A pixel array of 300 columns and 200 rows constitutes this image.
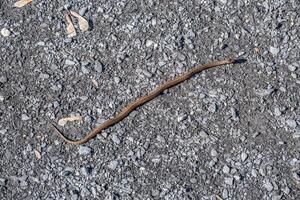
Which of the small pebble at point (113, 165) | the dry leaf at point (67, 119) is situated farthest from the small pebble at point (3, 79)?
the small pebble at point (113, 165)

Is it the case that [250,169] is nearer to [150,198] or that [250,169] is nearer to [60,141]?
[150,198]

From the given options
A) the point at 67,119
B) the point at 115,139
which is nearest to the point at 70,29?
the point at 67,119

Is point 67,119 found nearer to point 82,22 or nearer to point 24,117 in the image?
point 24,117

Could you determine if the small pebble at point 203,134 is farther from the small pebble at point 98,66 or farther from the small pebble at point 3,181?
the small pebble at point 3,181

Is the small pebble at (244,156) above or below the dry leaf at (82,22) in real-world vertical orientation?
below

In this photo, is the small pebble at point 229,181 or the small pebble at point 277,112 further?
the small pebble at point 277,112

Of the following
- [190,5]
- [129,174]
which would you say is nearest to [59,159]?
[129,174]

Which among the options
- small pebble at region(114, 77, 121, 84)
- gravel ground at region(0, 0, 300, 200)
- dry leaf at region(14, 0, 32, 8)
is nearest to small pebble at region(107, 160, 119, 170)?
gravel ground at region(0, 0, 300, 200)
